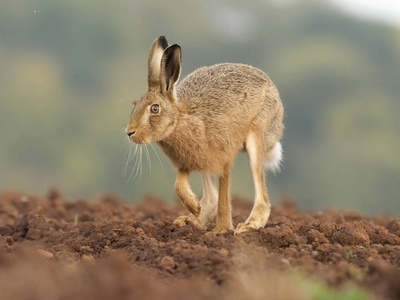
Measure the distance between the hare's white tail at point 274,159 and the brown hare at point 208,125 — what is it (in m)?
0.14

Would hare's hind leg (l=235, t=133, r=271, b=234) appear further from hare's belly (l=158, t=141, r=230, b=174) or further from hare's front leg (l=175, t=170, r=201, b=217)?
hare's front leg (l=175, t=170, r=201, b=217)

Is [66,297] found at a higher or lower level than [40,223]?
higher

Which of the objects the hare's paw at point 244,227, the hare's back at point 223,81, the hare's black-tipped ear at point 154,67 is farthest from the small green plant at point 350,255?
the hare's black-tipped ear at point 154,67

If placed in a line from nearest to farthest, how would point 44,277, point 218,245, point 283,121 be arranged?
1. point 44,277
2. point 218,245
3. point 283,121

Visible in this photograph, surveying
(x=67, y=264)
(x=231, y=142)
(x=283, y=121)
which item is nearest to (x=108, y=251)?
(x=67, y=264)

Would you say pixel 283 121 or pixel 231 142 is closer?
pixel 231 142

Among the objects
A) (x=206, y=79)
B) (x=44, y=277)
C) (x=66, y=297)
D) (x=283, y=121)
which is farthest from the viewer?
(x=283, y=121)

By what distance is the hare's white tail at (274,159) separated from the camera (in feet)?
29.1

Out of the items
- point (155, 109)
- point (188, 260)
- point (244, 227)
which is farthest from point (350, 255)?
point (155, 109)

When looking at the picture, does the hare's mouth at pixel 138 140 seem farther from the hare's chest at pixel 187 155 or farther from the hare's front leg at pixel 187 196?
the hare's front leg at pixel 187 196

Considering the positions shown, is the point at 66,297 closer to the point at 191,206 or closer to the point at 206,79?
the point at 191,206

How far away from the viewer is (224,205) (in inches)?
317

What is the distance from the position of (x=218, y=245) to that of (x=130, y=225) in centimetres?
140

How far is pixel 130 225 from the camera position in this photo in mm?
7832
